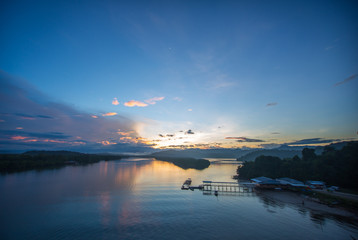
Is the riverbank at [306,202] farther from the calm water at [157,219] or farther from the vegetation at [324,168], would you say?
the vegetation at [324,168]

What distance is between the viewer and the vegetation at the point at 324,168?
53094 millimetres

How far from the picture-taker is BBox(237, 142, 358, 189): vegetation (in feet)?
174

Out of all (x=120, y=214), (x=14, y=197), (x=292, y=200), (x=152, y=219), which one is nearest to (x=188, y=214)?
(x=152, y=219)

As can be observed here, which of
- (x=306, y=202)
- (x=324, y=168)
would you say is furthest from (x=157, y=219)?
(x=324, y=168)

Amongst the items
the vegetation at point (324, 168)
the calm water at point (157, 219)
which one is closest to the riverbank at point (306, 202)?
the calm water at point (157, 219)

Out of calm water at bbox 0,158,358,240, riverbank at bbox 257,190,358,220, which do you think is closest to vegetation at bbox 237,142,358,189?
riverbank at bbox 257,190,358,220

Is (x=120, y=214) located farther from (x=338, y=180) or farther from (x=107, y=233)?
(x=338, y=180)

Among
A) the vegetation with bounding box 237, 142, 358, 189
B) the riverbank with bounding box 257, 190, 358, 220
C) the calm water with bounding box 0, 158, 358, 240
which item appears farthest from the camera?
the vegetation with bounding box 237, 142, 358, 189

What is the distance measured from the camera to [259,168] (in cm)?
8331

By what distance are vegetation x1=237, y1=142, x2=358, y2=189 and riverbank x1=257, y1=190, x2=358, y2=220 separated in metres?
14.9

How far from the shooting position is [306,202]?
46.2m

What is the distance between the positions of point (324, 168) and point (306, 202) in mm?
22156

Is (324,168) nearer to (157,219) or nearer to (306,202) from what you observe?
(306,202)

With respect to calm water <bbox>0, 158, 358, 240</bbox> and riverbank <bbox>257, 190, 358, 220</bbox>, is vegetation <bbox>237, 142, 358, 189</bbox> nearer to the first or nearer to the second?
riverbank <bbox>257, 190, 358, 220</bbox>
